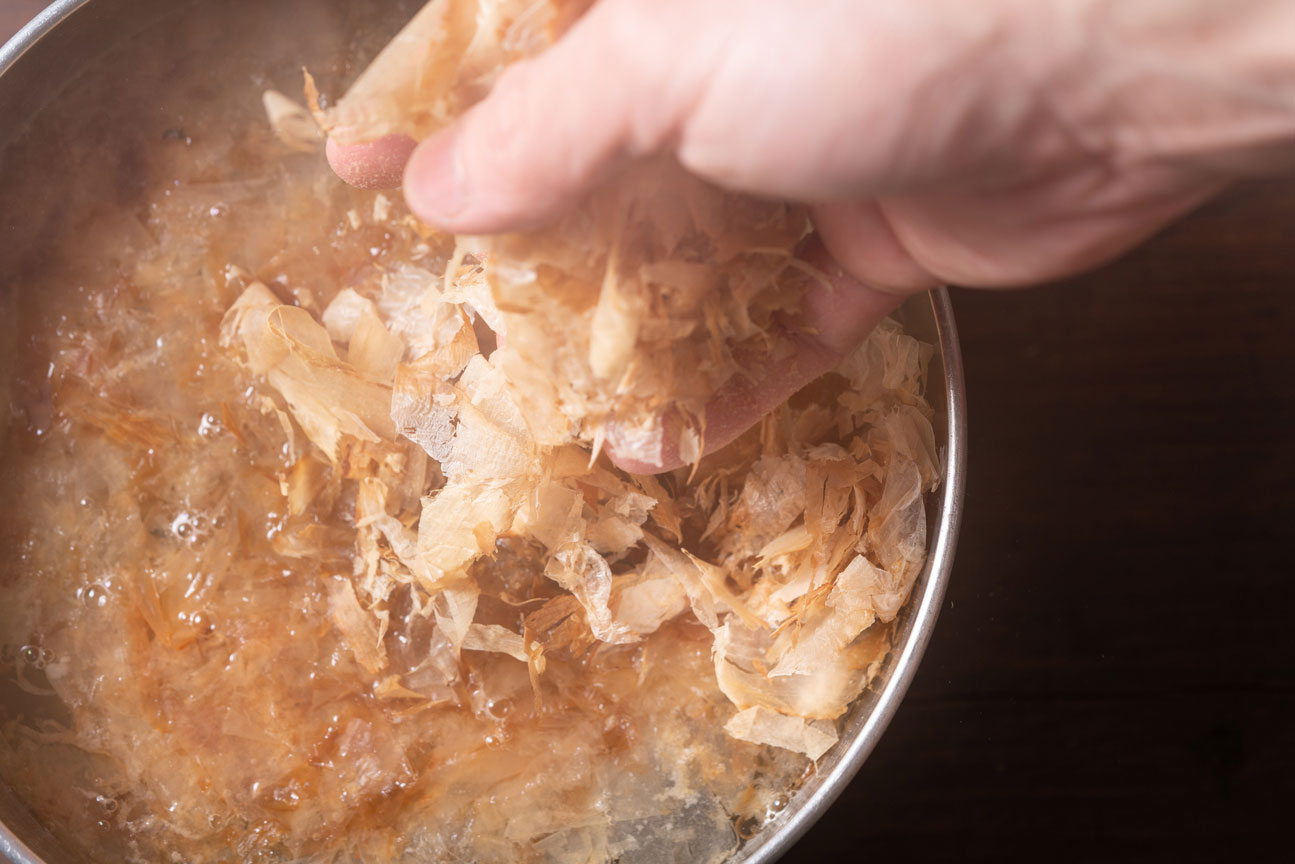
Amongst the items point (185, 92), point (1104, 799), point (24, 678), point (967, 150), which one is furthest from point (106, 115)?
point (1104, 799)

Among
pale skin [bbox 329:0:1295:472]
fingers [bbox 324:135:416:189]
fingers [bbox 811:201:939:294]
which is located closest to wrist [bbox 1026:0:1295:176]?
pale skin [bbox 329:0:1295:472]

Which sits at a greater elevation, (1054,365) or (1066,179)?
(1066,179)

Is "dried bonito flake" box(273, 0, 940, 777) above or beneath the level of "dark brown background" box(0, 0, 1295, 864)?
above

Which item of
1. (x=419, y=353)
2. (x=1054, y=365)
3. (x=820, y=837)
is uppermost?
(x=419, y=353)

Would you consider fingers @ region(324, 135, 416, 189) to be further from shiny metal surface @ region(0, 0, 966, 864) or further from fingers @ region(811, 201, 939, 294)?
fingers @ region(811, 201, 939, 294)

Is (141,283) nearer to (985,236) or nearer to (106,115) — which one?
(106,115)

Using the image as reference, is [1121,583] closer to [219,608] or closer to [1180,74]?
[1180,74]

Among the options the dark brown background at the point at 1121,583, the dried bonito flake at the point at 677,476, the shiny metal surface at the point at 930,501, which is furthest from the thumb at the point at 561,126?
the dark brown background at the point at 1121,583
